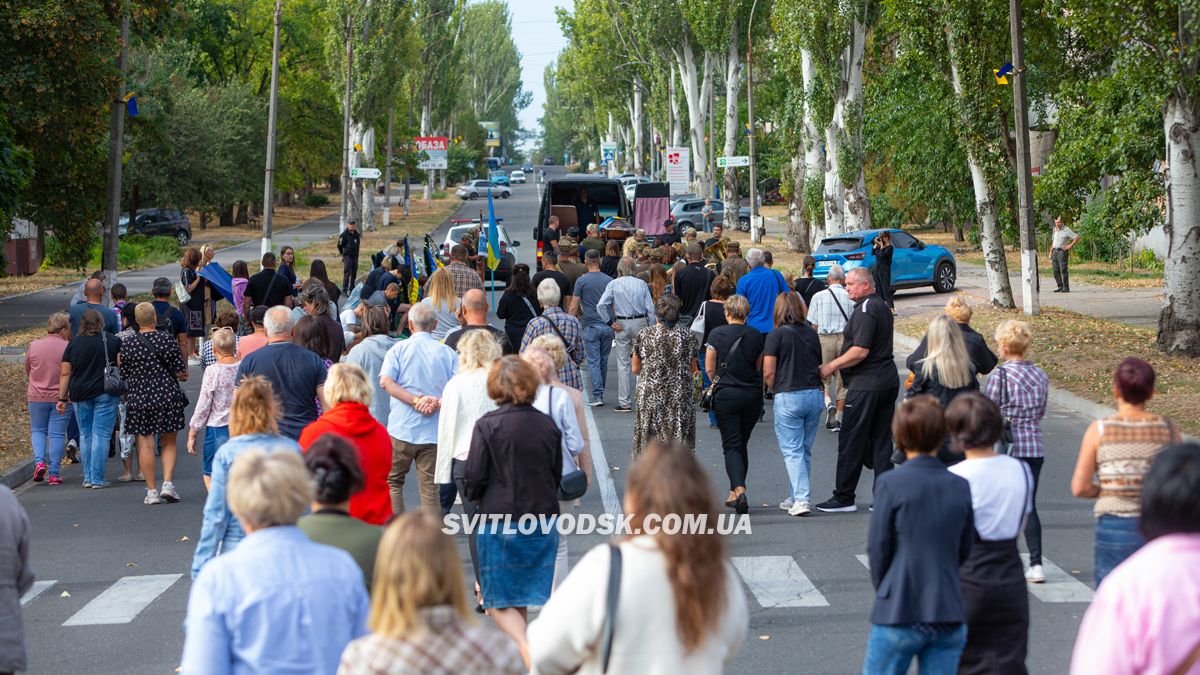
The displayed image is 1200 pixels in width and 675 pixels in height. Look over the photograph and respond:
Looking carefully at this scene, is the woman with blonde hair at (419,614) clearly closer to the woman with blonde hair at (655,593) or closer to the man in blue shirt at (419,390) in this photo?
the woman with blonde hair at (655,593)

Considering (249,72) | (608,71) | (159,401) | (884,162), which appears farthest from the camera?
(608,71)

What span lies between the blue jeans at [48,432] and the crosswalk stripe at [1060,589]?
28.8 ft

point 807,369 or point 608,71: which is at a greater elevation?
point 608,71

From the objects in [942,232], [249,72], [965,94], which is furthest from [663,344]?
[249,72]

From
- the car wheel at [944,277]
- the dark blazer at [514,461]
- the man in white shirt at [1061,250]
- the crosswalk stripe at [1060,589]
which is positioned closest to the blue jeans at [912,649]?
the dark blazer at [514,461]

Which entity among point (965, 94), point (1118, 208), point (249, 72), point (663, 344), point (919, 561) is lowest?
point (919, 561)

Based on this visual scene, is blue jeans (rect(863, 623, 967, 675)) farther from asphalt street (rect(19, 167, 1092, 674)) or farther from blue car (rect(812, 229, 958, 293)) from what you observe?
blue car (rect(812, 229, 958, 293))

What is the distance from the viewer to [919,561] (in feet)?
17.6

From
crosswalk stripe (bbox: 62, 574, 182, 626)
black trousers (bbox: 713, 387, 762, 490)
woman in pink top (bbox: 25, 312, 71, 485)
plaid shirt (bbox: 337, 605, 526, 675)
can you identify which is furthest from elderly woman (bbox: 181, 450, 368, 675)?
woman in pink top (bbox: 25, 312, 71, 485)

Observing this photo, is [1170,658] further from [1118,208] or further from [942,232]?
[942,232]

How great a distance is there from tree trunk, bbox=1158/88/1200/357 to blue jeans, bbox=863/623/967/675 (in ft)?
49.4

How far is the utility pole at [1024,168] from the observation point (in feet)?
74.9

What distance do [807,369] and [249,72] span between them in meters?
70.4

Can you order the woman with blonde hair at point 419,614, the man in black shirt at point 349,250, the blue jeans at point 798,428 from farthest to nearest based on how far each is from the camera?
1. the man in black shirt at point 349,250
2. the blue jeans at point 798,428
3. the woman with blonde hair at point 419,614
